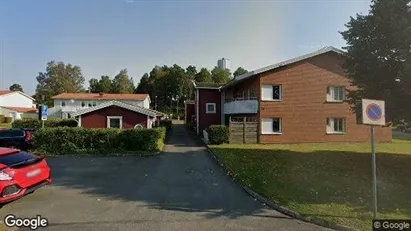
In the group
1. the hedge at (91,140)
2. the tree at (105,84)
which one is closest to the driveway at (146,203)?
the hedge at (91,140)

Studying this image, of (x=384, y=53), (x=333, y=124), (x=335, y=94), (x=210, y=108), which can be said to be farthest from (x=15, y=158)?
(x=210, y=108)

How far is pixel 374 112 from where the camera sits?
295 inches

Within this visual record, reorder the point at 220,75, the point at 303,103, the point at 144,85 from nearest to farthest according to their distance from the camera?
the point at 303,103
the point at 220,75
the point at 144,85

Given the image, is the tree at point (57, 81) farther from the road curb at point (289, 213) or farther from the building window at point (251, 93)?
the road curb at point (289, 213)

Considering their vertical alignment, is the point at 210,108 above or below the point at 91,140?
above

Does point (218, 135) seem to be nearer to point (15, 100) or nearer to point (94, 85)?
point (15, 100)

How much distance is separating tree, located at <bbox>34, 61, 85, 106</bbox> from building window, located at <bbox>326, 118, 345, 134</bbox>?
8212 centimetres

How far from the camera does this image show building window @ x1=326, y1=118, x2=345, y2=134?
91.9ft

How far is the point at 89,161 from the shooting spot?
17.3 metres

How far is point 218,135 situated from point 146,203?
16035 millimetres

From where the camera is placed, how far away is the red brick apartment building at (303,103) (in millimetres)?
26859

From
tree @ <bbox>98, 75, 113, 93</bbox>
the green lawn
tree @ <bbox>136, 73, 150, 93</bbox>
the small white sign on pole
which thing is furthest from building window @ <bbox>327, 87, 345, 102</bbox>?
tree @ <bbox>98, 75, 113, 93</bbox>

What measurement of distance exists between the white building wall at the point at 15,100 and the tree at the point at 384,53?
3098 inches

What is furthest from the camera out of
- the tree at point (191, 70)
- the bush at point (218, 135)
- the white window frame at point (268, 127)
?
the tree at point (191, 70)
